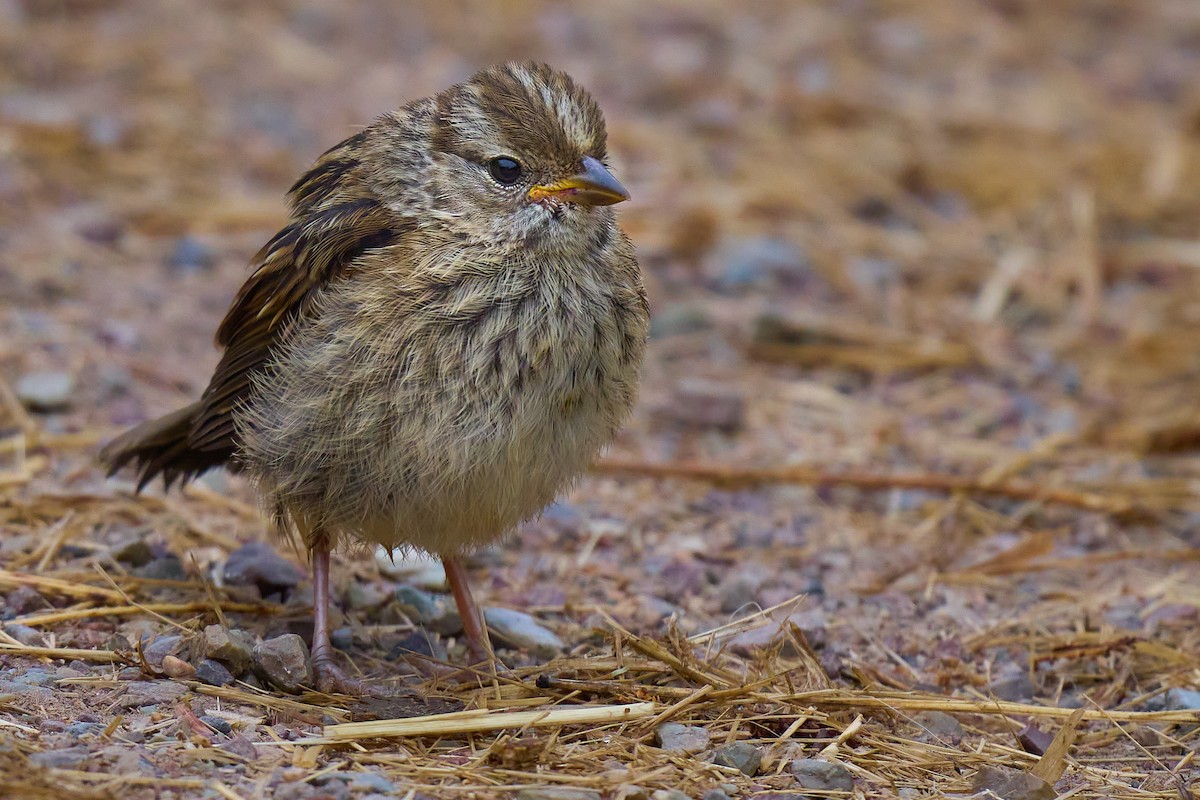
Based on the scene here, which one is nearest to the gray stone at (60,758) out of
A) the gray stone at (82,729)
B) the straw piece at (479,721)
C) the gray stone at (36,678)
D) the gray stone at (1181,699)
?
the gray stone at (82,729)

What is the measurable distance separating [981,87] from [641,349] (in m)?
6.74

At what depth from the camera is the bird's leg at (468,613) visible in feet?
14.5

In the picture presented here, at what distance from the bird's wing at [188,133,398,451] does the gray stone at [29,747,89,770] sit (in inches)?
50.7

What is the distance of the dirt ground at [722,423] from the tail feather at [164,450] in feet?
0.87

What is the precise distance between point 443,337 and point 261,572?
4.16 feet

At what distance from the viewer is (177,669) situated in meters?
3.85

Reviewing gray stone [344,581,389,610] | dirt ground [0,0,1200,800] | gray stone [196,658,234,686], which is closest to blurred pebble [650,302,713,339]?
dirt ground [0,0,1200,800]

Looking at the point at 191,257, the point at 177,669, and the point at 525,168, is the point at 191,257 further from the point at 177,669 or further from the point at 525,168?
the point at 177,669

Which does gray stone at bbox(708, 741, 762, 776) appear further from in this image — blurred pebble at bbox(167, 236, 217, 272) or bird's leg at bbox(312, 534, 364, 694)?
blurred pebble at bbox(167, 236, 217, 272)

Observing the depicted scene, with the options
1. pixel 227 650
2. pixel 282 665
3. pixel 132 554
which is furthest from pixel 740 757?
pixel 132 554

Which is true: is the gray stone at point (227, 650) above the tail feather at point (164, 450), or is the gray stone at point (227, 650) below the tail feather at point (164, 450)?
below

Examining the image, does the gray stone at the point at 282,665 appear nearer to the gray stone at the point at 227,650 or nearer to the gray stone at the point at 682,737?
the gray stone at the point at 227,650

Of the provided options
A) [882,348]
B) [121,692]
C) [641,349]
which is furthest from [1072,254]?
[121,692]

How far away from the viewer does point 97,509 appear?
16.4 feet
